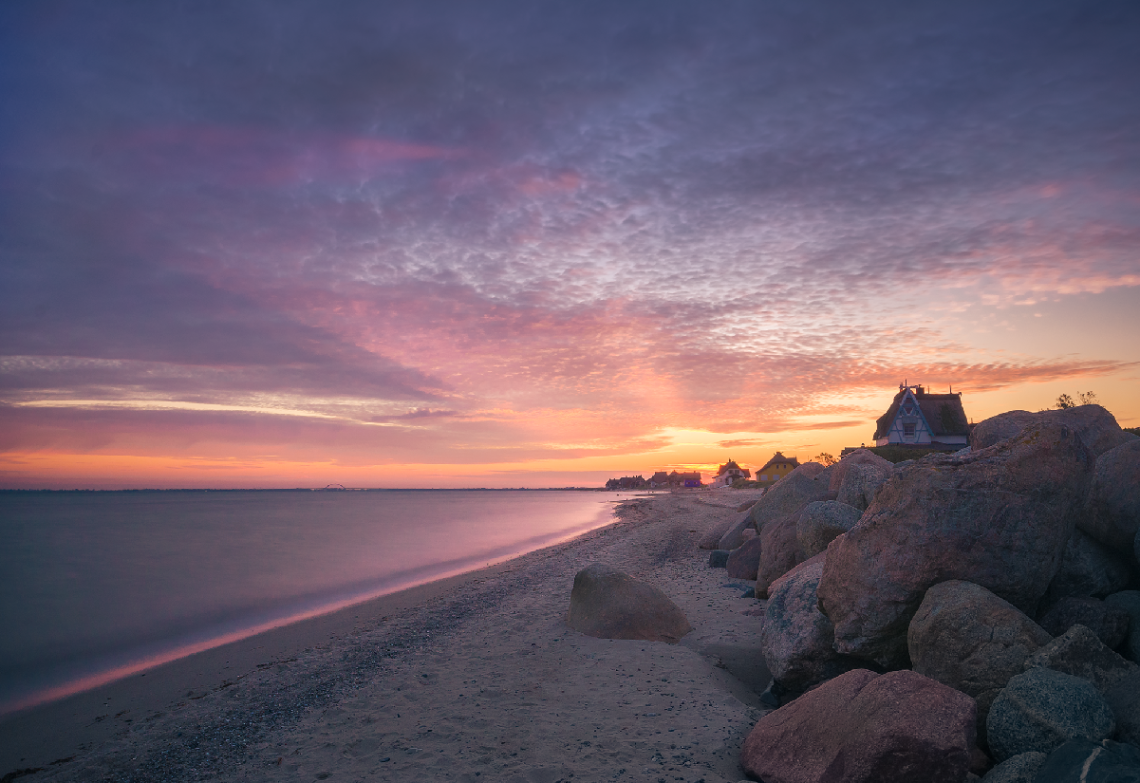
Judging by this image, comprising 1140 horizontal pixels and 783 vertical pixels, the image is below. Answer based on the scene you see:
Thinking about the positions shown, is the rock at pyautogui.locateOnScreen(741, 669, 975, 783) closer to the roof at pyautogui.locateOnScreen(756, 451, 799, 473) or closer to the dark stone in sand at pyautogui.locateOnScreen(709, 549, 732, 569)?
the dark stone in sand at pyautogui.locateOnScreen(709, 549, 732, 569)

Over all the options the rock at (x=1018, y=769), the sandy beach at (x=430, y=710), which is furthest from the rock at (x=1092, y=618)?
the sandy beach at (x=430, y=710)

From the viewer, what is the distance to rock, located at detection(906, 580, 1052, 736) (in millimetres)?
5352

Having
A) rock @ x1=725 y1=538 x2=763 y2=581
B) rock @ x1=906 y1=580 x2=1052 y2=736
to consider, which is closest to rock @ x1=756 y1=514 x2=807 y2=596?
rock @ x1=725 y1=538 x2=763 y2=581

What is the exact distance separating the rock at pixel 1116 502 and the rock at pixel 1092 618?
1304 mm

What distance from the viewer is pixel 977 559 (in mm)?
6238

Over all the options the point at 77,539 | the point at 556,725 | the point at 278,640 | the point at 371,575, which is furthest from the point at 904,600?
the point at 77,539

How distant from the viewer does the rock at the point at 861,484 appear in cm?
1168

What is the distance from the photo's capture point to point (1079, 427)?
33.1 ft

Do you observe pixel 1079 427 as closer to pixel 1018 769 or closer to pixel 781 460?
pixel 1018 769

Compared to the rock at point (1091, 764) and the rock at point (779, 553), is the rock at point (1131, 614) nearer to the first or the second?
the rock at point (1091, 764)

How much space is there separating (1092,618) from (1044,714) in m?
2.75

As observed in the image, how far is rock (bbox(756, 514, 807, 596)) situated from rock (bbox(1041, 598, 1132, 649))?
5.35 meters

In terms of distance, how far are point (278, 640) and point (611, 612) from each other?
28.1 feet

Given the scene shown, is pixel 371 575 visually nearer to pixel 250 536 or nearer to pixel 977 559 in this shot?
pixel 977 559
